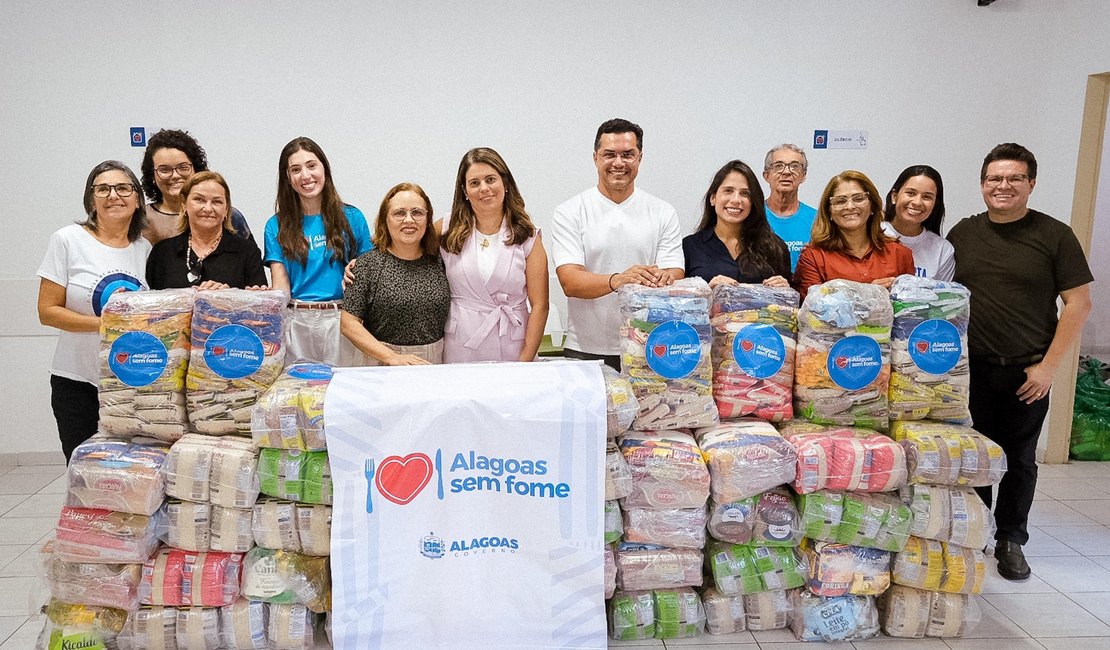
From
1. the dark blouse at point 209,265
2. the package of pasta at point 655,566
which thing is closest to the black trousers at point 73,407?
the dark blouse at point 209,265

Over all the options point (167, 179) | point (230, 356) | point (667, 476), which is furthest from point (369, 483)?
point (167, 179)

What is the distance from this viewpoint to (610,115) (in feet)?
14.8

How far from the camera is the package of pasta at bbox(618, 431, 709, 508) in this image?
2574 millimetres

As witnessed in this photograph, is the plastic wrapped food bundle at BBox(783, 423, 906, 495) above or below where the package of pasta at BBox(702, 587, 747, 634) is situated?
above

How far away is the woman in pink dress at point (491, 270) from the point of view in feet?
9.85

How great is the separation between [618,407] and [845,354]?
30.9 inches

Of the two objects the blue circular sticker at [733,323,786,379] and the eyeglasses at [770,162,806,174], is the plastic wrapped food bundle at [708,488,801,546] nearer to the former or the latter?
the blue circular sticker at [733,323,786,379]

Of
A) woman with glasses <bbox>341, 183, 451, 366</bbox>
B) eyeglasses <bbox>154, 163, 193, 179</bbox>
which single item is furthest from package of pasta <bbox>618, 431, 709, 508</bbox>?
eyeglasses <bbox>154, 163, 193, 179</bbox>

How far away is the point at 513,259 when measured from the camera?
3033mm

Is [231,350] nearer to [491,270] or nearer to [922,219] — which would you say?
[491,270]

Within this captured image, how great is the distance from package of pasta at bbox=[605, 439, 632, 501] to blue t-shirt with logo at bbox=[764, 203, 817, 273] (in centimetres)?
142

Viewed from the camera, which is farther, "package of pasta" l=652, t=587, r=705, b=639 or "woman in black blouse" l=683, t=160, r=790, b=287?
"woman in black blouse" l=683, t=160, r=790, b=287

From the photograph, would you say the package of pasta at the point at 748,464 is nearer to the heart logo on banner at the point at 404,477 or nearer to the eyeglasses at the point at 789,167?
the heart logo on banner at the point at 404,477

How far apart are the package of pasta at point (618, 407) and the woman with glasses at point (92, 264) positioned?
1717 millimetres
